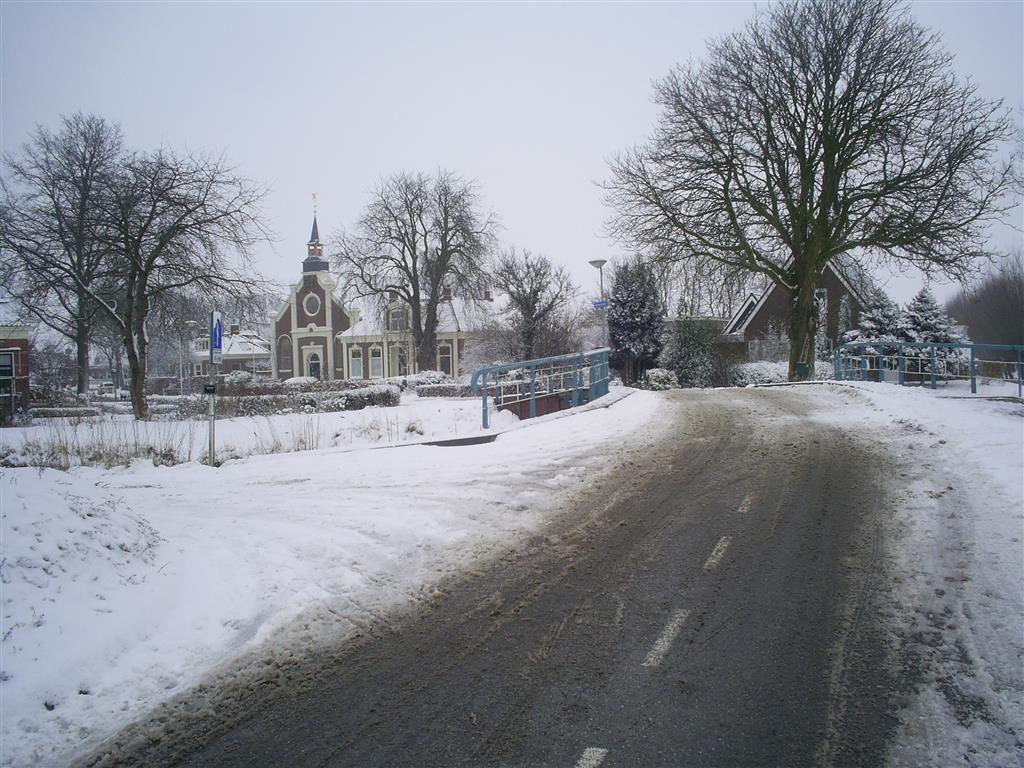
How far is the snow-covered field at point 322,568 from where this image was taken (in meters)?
3.46

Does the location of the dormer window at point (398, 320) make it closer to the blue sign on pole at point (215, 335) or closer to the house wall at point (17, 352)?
the house wall at point (17, 352)

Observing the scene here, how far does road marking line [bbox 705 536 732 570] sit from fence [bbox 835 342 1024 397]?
1327 cm

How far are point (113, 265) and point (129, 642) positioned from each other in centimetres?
2347

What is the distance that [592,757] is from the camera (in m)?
2.93

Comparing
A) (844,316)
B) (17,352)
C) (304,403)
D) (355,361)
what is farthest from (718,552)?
(355,361)

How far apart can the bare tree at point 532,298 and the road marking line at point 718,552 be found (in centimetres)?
3308

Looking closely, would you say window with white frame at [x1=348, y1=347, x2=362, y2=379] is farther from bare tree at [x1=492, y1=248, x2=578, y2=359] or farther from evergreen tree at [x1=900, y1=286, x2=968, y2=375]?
evergreen tree at [x1=900, y1=286, x2=968, y2=375]

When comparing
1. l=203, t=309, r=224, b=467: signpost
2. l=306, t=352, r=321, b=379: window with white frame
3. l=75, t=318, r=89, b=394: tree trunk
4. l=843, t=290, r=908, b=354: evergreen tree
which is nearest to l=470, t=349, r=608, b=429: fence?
l=203, t=309, r=224, b=467: signpost

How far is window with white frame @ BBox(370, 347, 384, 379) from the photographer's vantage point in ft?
202

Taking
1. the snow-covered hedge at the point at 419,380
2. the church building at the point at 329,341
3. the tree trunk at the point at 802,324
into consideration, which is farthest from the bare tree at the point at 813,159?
the church building at the point at 329,341

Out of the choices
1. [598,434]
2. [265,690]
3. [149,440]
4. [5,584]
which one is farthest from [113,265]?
[265,690]

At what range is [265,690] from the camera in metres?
3.69

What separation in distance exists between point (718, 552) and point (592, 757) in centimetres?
271

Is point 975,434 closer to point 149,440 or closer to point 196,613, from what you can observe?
point 196,613
